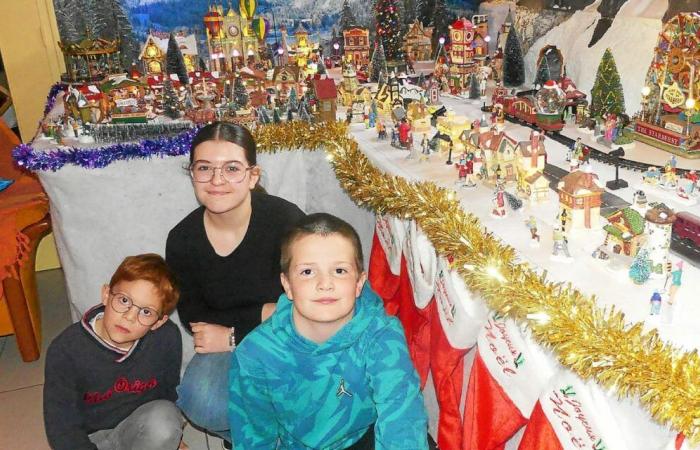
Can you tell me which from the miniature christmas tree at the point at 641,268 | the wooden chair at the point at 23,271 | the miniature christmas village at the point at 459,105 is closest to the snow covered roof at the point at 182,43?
the miniature christmas village at the point at 459,105

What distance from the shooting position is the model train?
8.05 feet

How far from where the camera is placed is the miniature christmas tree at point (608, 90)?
238 cm

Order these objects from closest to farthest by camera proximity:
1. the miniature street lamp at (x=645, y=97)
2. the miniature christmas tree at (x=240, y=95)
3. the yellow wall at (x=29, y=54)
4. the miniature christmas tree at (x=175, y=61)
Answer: the miniature street lamp at (x=645, y=97) → the miniature christmas tree at (x=240, y=95) → the miniature christmas tree at (x=175, y=61) → the yellow wall at (x=29, y=54)

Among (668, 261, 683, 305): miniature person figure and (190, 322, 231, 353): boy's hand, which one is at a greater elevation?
(668, 261, 683, 305): miniature person figure

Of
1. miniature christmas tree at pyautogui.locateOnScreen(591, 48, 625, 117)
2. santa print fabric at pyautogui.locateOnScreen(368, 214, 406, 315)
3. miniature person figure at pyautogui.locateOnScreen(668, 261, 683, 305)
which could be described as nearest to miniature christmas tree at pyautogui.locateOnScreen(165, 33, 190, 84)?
santa print fabric at pyautogui.locateOnScreen(368, 214, 406, 315)

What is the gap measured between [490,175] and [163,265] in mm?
1070

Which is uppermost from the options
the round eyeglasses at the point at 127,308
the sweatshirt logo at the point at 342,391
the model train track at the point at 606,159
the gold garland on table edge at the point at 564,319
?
the model train track at the point at 606,159

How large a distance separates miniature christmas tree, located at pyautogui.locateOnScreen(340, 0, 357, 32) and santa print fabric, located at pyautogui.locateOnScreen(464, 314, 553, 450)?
2.55m

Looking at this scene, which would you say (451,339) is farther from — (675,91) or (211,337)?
(675,91)

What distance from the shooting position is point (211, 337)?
2.22 metres

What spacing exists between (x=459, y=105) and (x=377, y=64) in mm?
543

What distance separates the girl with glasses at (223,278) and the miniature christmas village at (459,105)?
1.90 ft

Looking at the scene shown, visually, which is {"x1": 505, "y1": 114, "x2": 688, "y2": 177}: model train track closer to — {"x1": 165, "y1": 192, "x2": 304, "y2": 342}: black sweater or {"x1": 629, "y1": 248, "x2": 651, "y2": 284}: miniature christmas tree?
{"x1": 629, "y1": 248, "x2": 651, "y2": 284}: miniature christmas tree

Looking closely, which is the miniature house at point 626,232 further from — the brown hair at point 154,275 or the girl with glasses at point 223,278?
the brown hair at point 154,275
